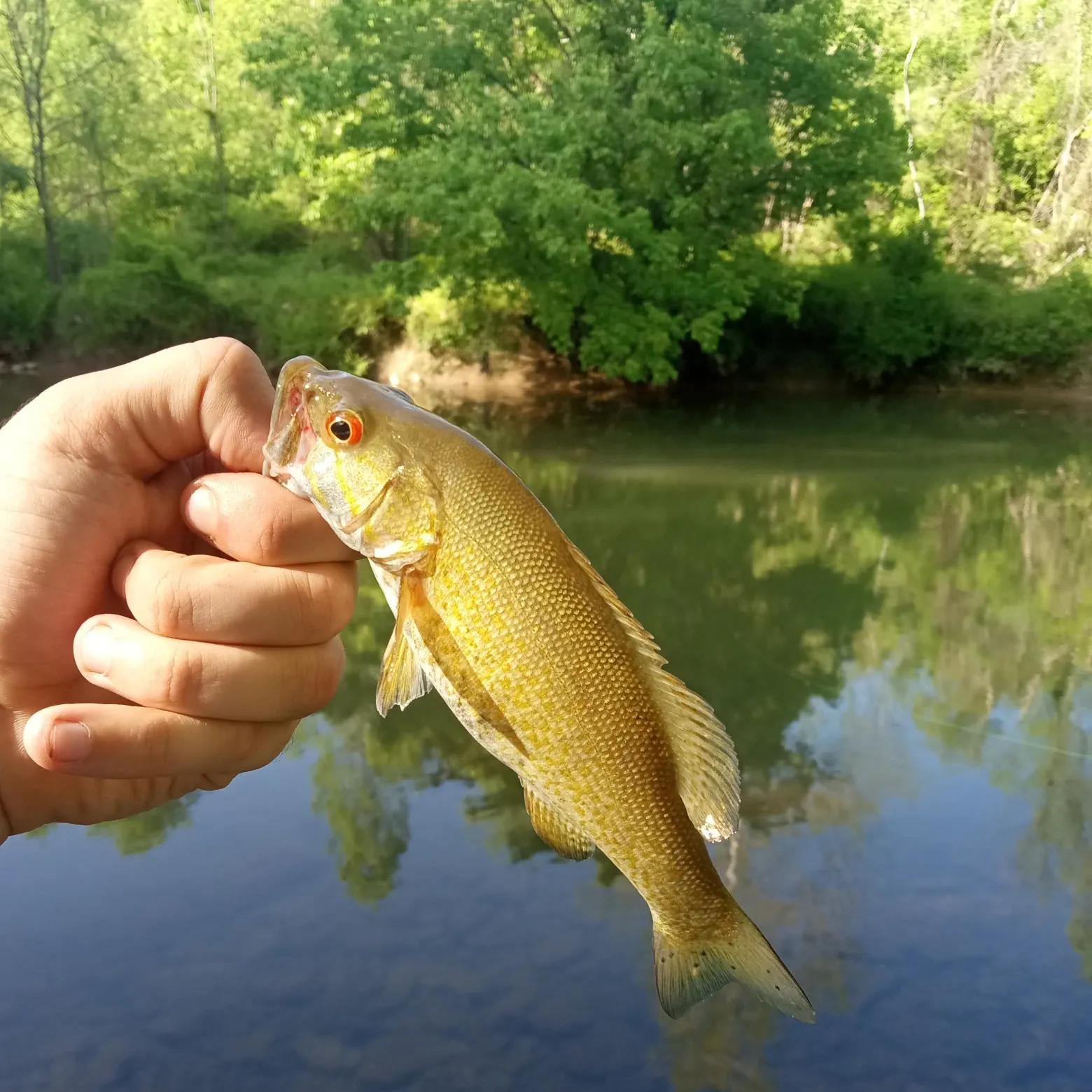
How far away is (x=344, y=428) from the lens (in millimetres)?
1724

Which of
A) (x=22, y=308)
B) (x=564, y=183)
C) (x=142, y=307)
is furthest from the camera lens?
(x=22, y=308)

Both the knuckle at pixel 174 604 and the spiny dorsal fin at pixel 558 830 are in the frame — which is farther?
the knuckle at pixel 174 604

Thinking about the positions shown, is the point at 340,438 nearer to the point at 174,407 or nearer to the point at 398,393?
the point at 398,393

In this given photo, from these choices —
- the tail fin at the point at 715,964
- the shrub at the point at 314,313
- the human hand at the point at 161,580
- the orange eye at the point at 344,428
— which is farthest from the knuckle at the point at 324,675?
the shrub at the point at 314,313

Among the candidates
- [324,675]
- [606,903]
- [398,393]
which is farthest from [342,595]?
[606,903]

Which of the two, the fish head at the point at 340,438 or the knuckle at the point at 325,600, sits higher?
the fish head at the point at 340,438

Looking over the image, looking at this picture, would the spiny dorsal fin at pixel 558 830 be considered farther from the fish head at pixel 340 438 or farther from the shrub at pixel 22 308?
the shrub at pixel 22 308

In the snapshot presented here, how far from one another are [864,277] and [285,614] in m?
25.1

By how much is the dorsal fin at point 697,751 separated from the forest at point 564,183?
17960 millimetres

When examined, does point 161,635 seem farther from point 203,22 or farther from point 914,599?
point 203,22

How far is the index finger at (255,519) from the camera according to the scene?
6.12 feet

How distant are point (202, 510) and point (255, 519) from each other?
0.38 feet

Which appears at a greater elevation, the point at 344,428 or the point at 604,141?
the point at 604,141

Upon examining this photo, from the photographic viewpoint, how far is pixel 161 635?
1.88 metres
